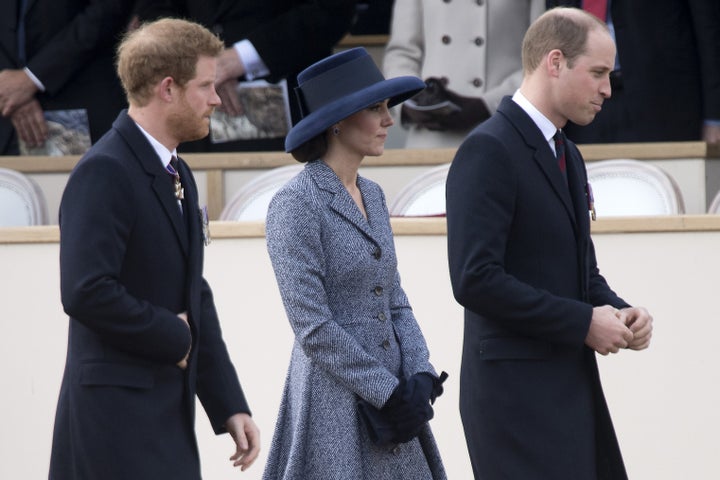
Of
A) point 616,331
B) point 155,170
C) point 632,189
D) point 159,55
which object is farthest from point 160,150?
point 632,189

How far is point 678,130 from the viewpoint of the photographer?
580 cm

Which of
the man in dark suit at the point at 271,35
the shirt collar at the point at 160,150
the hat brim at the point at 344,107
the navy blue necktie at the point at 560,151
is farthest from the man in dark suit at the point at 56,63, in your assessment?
the navy blue necktie at the point at 560,151

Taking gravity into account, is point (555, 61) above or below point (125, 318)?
above

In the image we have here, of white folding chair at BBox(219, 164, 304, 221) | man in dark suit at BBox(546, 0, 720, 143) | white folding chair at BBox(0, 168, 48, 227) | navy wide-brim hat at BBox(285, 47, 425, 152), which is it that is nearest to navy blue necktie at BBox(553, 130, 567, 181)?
navy wide-brim hat at BBox(285, 47, 425, 152)

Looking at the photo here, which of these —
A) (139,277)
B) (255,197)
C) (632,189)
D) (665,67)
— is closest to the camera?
(139,277)

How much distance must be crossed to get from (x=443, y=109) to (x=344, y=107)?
2504mm

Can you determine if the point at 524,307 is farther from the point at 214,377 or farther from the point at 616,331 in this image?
the point at 214,377

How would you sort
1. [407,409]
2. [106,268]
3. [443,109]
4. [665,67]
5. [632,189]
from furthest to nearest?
[443,109]
[665,67]
[632,189]
[407,409]
[106,268]

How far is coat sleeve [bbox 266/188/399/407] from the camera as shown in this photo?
3197 mm

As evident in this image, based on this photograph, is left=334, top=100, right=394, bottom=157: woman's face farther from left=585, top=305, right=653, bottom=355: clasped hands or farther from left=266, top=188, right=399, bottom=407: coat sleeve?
left=585, top=305, right=653, bottom=355: clasped hands

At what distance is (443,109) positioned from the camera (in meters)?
5.76

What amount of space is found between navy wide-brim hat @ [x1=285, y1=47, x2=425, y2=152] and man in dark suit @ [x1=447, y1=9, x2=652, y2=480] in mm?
223

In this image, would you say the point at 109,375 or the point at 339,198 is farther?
the point at 339,198

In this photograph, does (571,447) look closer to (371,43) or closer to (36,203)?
(36,203)
